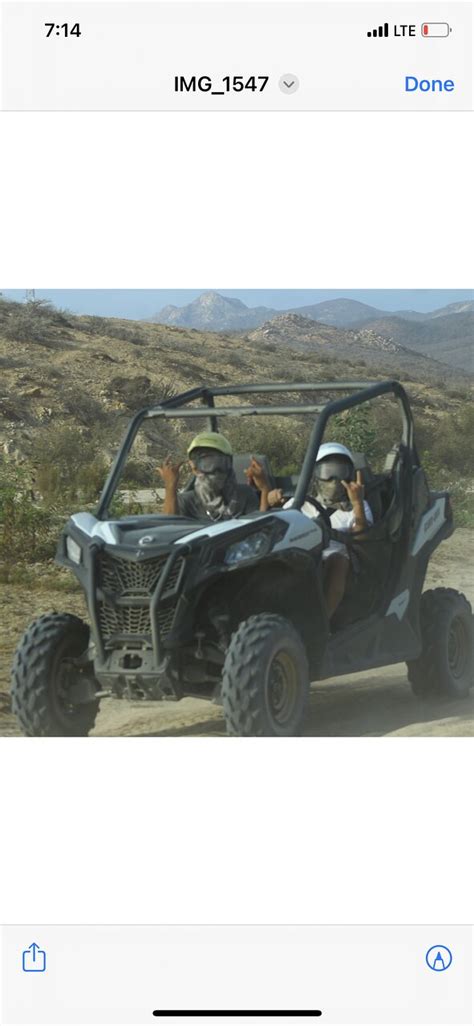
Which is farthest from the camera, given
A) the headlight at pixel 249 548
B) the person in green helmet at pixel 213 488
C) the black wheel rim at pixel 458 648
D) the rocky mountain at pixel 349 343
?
the rocky mountain at pixel 349 343

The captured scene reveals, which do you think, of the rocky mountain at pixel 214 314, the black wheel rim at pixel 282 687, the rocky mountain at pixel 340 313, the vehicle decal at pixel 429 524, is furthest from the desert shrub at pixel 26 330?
the black wheel rim at pixel 282 687

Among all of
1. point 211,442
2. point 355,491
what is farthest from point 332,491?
point 211,442

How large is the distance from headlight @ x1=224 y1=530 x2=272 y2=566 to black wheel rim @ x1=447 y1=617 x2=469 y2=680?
248 cm

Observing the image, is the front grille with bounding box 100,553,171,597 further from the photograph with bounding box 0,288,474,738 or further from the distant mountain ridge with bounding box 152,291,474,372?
the distant mountain ridge with bounding box 152,291,474,372

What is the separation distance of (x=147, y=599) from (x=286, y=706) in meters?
0.94

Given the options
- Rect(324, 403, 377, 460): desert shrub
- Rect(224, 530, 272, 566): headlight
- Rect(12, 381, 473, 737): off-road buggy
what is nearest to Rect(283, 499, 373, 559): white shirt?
Rect(12, 381, 473, 737): off-road buggy

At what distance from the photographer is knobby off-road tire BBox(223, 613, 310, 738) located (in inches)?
283

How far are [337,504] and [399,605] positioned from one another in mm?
754

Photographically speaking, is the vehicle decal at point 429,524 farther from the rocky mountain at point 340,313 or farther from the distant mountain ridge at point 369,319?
the rocky mountain at point 340,313

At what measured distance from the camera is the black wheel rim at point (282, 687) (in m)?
7.39

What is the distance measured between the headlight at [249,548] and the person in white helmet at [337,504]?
83cm

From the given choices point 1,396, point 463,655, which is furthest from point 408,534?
point 1,396

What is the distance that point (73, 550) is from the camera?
7902 millimetres
